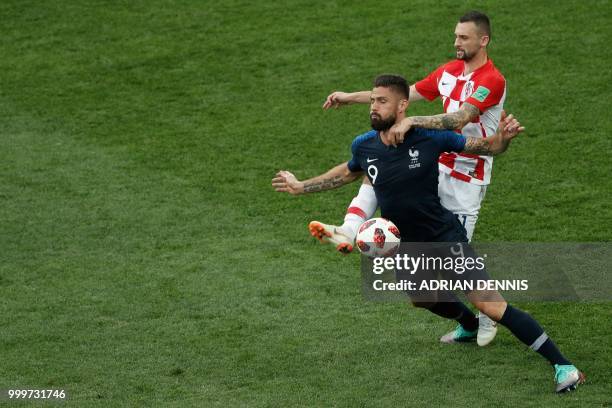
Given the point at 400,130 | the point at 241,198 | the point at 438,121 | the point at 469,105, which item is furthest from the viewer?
the point at 241,198

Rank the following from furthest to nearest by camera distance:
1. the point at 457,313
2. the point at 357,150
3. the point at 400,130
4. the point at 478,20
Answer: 1. the point at 457,313
2. the point at 478,20
3. the point at 357,150
4. the point at 400,130

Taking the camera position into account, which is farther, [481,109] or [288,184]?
[481,109]

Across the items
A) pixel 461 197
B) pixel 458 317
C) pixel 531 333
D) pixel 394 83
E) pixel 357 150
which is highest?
pixel 394 83

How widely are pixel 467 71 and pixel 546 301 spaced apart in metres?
2.22

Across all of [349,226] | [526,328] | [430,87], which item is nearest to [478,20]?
[430,87]

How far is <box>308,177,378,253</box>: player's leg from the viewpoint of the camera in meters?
7.64

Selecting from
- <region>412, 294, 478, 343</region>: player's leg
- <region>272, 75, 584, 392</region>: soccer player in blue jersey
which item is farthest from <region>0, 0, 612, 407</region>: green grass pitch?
<region>272, 75, 584, 392</region>: soccer player in blue jersey

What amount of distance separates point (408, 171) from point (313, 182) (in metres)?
0.73

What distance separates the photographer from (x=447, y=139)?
7871mm

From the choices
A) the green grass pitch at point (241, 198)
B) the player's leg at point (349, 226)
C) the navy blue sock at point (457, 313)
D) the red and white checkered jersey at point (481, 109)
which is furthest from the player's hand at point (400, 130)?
the green grass pitch at point (241, 198)

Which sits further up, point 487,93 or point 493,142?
point 487,93

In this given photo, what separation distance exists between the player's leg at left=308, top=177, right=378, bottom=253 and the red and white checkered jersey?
0.74 metres

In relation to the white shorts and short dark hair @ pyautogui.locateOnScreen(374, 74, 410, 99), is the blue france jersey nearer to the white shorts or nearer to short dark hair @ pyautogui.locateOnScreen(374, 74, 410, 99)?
short dark hair @ pyautogui.locateOnScreen(374, 74, 410, 99)

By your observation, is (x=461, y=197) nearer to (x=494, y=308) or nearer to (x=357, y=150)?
(x=494, y=308)
